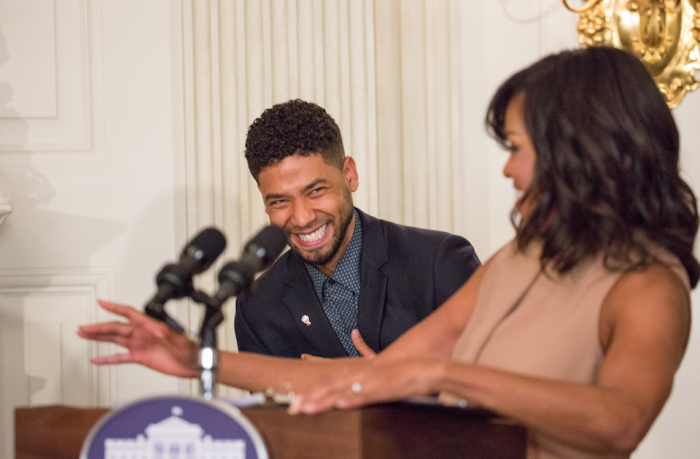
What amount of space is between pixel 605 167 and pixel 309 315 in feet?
4.16

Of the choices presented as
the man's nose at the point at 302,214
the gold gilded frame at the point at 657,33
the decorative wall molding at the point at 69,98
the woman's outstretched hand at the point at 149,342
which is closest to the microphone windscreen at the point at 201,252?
the woman's outstretched hand at the point at 149,342

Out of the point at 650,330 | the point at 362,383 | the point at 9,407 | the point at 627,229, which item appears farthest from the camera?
the point at 9,407

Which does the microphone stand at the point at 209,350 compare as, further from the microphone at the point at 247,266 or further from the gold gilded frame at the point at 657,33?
the gold gilded frame at the point at 657,33

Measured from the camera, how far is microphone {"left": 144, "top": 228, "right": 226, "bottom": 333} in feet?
3.70

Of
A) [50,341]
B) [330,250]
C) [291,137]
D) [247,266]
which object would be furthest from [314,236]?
[50,341]

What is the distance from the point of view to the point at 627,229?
123 centimetres

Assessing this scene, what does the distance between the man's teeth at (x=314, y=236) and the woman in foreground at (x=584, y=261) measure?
898mm

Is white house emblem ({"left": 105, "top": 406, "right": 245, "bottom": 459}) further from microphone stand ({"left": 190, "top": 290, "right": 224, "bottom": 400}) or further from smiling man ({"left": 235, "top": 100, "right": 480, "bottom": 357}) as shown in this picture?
smiling man ({"left": 235, "top": 100, "right": 480, "bottom": 357})

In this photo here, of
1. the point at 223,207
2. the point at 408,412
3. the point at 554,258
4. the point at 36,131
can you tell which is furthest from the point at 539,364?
the point at 36,131

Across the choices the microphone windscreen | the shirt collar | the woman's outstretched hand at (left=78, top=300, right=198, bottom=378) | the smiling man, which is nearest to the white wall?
the smiling man

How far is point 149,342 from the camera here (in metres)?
1.27

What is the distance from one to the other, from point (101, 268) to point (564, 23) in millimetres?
2105

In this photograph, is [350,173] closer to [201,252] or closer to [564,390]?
[201,252]

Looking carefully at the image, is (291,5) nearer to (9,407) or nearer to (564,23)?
(564,23)
